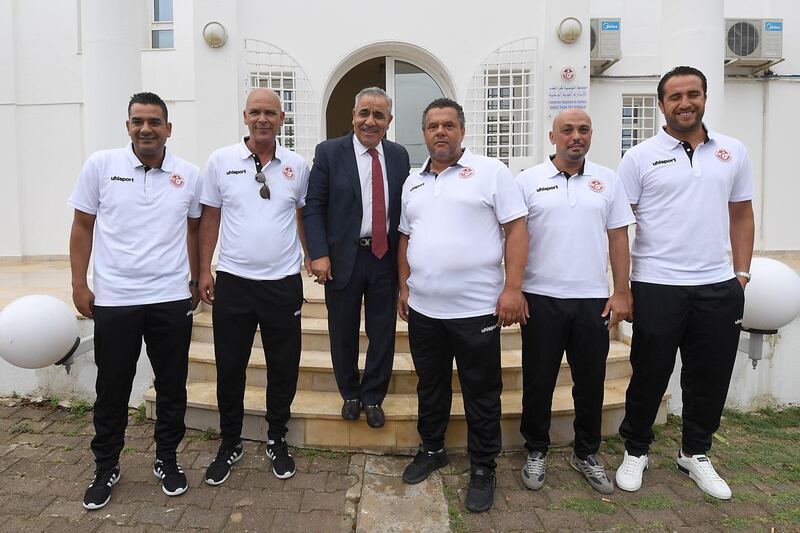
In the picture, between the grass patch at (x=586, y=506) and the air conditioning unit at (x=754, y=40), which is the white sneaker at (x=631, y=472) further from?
the air conditioning unit at (x=754, y=40)

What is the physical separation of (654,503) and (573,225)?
1500mm

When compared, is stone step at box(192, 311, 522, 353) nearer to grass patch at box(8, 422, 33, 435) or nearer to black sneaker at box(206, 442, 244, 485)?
black sneaker at box(206, 442, 244, 485)

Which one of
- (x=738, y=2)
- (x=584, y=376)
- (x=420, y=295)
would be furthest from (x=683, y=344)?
(x=738, y=2)

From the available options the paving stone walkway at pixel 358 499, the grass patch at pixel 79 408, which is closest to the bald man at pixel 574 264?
the paving stone walkway at pixel 358 499

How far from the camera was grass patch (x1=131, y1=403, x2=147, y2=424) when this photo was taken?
3.62 metres

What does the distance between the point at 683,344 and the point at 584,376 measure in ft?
1.95

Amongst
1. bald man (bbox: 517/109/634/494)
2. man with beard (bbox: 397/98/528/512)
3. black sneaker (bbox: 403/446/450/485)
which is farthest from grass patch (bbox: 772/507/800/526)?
black sneaker (bbox: 403/446/450/485)

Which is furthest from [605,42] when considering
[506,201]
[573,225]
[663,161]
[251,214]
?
[251,214]

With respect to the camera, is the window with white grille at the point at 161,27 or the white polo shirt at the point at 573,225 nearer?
the white polo shirt at the point at 573,225

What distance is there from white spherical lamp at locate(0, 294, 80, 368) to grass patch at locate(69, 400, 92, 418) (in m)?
0.66

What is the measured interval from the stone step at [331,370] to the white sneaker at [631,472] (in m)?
0.83

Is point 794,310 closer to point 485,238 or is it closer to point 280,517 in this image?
point 485,238

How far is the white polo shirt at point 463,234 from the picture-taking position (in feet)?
8.20

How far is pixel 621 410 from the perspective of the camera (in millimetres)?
3355
